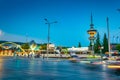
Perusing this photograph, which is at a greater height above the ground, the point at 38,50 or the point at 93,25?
the point at 93,25

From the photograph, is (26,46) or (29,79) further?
(26,46)

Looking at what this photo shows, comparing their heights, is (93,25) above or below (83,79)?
above

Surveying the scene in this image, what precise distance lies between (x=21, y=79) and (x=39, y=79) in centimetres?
116

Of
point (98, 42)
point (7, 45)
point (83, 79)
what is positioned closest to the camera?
point (83, 79)

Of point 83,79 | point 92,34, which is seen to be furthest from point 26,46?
point 83,79

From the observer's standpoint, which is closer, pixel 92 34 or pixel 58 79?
pixel 58 79

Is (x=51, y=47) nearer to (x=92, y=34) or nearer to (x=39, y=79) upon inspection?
(x=92, y=34)

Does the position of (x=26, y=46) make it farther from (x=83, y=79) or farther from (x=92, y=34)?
(x=83, y=79)

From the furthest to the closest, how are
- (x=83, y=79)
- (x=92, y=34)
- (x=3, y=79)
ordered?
1. (x=92, y=34)
2. (x=83, y=79)
3. (x=3, y=79)

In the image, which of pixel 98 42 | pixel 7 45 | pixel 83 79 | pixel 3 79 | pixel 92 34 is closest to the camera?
pixel 3 79

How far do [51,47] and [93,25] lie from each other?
5373 cm

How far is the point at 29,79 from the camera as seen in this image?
16.9 metres

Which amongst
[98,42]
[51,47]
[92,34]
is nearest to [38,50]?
[51,47]

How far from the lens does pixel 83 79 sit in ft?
59.2
